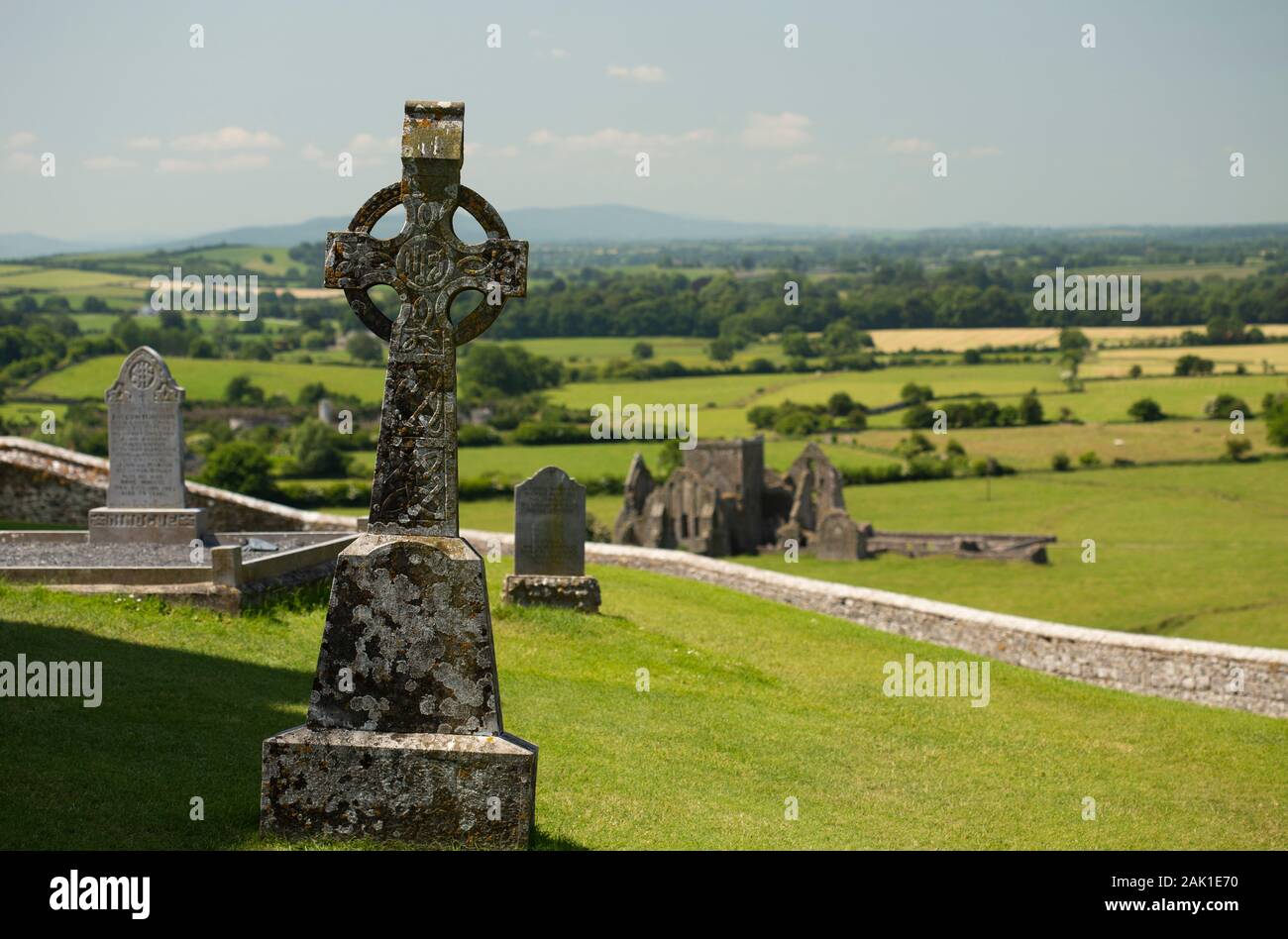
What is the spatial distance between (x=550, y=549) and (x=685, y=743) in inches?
232

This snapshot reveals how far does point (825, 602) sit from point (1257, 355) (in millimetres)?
91525

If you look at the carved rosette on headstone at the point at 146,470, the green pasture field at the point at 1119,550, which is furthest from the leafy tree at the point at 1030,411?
the carved rosette on headstone at the point at 146,470

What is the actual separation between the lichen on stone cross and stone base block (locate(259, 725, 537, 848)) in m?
1.19

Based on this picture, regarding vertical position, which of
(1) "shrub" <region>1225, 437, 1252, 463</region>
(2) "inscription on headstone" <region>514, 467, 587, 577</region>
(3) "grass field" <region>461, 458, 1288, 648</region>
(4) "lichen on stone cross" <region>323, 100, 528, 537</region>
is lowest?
(3) "grass field" <region>461, 458, 1288, 648</region>

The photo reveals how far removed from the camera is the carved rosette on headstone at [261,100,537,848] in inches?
284

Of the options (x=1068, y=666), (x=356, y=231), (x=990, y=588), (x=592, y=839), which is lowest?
(x=990, y=588)

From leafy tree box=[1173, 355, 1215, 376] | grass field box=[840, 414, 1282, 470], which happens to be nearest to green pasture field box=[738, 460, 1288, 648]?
grass field box=[840, 414, 1282, 470]

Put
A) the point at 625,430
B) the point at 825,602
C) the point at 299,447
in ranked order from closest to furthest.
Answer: the point at 825,602 → the point at 299,447 → the point at 625,430

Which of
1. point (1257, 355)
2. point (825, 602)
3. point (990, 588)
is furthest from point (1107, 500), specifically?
point (1257, 355)

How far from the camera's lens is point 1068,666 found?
60.1 ft

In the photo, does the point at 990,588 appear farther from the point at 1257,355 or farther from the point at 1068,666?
the point at 1257,355

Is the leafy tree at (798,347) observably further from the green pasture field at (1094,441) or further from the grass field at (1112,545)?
the grass field at (1112,545)

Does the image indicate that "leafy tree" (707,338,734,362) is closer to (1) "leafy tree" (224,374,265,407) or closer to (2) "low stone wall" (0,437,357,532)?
(1) "leafy tree" (224,374,265,407)

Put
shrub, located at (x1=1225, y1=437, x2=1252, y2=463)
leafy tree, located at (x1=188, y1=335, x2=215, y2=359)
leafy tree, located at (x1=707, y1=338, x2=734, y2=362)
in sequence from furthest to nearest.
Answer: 1. leafy tree, located at (x1=707, y1=338, x2=734, y2=362)
2. leafy tree, located at (x1=188, y1=335, x2=215, y2=359)
3. shrub, located at (x1=1225, y1=437, x2=1252, y2=463)
